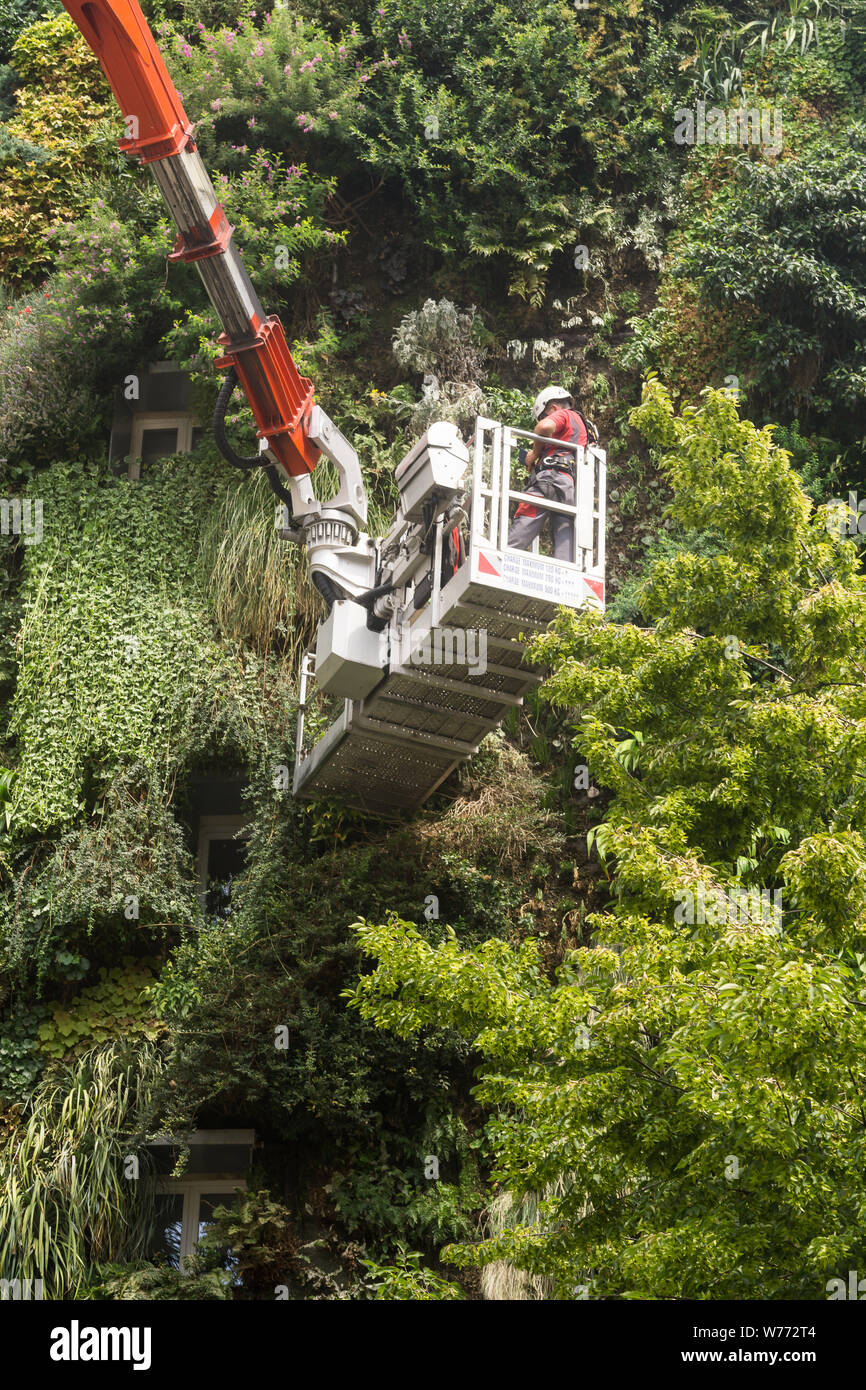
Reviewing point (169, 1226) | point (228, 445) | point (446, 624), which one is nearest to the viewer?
point (446, 624)

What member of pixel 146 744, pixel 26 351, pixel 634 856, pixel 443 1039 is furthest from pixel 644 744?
pixel 26 351

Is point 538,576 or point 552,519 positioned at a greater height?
point 552,519

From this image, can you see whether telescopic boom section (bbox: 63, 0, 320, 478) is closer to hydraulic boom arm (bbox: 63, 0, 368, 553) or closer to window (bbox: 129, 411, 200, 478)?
hydraulic boom arm (bbox: 63, 0, 368, 553)

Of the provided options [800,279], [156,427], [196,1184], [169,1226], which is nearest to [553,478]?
[196,1184]

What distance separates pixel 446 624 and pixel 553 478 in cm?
139

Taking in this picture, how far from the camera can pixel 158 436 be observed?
19.1 m

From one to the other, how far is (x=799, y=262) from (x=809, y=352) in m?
1.03

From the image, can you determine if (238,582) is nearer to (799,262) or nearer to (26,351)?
(26,351)

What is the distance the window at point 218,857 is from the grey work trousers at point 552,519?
18.3 ft

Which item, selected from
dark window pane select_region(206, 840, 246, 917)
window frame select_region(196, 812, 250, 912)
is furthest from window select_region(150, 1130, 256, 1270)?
window frame select_region(196, 812, 250, 912)

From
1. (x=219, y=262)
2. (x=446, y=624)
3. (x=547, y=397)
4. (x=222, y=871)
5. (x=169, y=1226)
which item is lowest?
(x=169, y=1226)

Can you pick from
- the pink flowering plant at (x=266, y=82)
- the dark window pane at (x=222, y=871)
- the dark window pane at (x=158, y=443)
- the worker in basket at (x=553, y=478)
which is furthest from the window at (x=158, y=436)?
the worker in basket at (x=553, y=478)

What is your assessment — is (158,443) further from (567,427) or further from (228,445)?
(567,427)

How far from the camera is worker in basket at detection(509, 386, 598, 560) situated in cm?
1171
